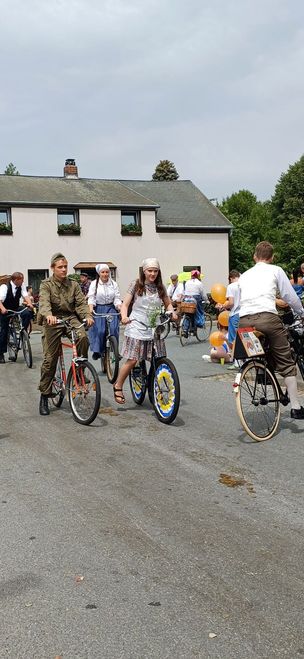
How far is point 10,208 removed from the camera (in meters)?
36.4

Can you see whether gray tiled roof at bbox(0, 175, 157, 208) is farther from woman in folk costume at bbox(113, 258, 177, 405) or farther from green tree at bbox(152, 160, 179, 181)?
green tree at bbox(152, 160, 179, 181)

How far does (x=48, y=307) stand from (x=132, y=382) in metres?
1.47

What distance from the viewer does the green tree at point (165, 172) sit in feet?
255

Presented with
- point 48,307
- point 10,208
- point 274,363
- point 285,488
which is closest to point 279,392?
point 274,363

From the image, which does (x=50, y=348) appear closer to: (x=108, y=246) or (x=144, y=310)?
(x=144, y=310)

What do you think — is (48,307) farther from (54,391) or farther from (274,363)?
(274,363)

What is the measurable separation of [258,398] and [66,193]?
34.1 metres

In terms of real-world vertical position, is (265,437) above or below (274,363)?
below

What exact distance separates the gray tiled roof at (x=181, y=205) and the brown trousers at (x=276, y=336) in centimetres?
3508

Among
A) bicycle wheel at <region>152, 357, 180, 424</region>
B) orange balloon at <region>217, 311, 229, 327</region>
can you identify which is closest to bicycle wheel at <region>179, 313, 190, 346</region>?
orange balloon at <region>217, 311, 229, 327</region>

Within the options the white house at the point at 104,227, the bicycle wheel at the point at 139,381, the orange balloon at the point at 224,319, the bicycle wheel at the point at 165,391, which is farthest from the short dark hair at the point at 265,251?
the white house at the point at 104,227

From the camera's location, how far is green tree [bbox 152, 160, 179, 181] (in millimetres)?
77688

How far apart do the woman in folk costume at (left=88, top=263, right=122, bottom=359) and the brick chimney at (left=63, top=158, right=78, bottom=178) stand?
32836 millimetres

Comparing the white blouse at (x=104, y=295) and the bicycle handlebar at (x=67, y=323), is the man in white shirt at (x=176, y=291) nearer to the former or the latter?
the white blouse at (x=104, y=295)
